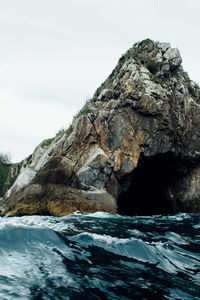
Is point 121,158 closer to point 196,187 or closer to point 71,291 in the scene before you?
point 196,187

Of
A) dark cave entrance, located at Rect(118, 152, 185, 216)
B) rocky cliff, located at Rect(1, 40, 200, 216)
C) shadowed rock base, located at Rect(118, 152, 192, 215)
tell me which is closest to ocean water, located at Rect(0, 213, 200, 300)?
rocky cliff, located at Rect(1, 40, 200, 216)

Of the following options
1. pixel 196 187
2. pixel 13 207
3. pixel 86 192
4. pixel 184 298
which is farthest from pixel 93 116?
pixel 184 298

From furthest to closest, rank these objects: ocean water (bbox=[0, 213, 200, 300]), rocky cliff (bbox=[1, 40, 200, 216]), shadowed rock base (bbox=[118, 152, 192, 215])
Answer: shadowed rock base (bbox=[118, 152, 192, 215]), rocky cliff (bbox=[1, 40, 200, 216]), ocean water (bbox=[0, 213, 200, 300])

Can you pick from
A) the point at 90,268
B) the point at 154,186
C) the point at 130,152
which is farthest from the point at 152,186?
the point at 90,268

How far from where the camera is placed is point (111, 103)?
14500 millimetres

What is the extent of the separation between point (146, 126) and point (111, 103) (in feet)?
8.79

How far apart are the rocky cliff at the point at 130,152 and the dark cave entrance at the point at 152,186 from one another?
0.23 ft

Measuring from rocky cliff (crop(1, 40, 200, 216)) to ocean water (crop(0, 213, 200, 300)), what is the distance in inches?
292

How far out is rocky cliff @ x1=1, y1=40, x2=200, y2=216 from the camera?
11.7 metres

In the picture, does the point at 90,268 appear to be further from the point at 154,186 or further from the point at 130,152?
the point at 154,186

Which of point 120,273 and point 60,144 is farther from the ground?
point 60,144

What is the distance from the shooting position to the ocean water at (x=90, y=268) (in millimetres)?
2158

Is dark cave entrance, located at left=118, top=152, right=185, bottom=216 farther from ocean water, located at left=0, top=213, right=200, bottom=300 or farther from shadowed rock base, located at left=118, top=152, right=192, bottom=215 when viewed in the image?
ocean water, located at left=0, top=213, right=200, bottom=300

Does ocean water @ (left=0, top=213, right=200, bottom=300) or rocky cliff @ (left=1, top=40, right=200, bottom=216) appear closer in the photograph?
ocean water @ (left=0, top=213, right=200, bottom=300)
